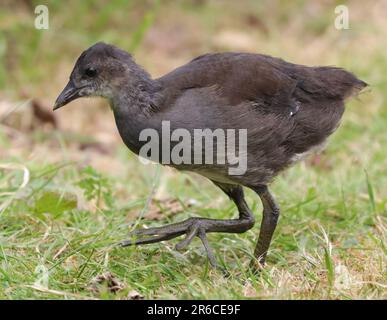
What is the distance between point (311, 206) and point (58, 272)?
178 centimetres

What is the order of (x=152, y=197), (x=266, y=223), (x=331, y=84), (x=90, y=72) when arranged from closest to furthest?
(x=90, y=72) < (x=266, y=223) < (x=331, y=84) < (x=152, y=197)

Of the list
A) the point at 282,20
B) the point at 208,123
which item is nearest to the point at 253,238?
the point at 208,123

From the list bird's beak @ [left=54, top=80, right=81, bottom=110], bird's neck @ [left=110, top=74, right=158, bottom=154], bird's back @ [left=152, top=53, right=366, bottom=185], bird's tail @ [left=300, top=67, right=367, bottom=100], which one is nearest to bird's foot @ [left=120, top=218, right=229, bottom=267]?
bird's back @ [left=152, top=53, right=366, bottom=185]

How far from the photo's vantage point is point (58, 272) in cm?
388

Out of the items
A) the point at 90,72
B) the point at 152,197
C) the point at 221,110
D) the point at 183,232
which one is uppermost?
the point at 90,72

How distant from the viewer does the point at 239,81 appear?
4184 millimetres

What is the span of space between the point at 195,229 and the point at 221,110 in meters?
0.63

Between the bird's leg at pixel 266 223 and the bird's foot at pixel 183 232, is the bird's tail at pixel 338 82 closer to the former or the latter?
the bird's leg at pixel 266 223

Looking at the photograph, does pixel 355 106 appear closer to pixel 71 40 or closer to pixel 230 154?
pixel 71 40

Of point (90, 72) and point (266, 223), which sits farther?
point (266, 223)

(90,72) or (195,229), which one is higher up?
(90,72)

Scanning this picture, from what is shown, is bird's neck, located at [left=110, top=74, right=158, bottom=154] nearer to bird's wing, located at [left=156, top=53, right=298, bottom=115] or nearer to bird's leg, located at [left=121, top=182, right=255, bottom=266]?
bird's wing, located at [left=156, top=53, right=298, bottom=115]

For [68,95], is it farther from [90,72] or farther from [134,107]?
[134,107]

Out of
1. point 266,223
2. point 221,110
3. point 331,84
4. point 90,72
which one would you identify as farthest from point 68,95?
point 331,84
